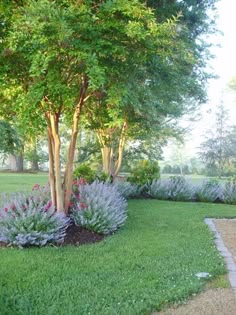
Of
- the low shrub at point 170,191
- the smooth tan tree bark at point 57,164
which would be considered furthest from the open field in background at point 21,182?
the smooth tan tree bark at point 57,164

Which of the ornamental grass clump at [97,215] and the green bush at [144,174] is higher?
the green bush at [144,174]

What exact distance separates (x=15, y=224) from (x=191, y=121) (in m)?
18.5

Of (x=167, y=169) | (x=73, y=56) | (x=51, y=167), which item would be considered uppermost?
(x=73, y=56)

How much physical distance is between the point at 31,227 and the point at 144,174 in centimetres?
746

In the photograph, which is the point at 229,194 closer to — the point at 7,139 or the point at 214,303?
the point at 214,303

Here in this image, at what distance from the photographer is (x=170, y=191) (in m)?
11.6

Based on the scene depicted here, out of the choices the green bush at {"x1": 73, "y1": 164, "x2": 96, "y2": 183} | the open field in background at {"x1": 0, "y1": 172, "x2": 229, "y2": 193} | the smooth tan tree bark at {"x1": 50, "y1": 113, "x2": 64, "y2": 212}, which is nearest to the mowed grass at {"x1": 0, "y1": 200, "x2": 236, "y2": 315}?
the smooth tan tree bark at {"x1": 50, "y1": 113, "x2": 64, "y2": 212}

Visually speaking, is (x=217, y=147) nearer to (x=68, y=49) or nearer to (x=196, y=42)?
(x=196, y=42)

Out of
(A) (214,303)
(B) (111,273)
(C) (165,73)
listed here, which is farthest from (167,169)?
(A) (214,303)

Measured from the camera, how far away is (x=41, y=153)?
83.2 feet

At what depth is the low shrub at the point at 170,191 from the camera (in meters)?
11.6

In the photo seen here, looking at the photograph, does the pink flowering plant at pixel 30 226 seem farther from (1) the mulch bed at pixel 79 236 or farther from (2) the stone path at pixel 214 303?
(2) the stone path at pixel 214 303

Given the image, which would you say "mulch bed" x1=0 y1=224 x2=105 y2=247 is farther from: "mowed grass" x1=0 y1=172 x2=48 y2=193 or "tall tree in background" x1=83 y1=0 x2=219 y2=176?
"mowed grass" x1=0 y1=172 x2=48 y2=193

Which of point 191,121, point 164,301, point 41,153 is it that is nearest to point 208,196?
point 164,301
